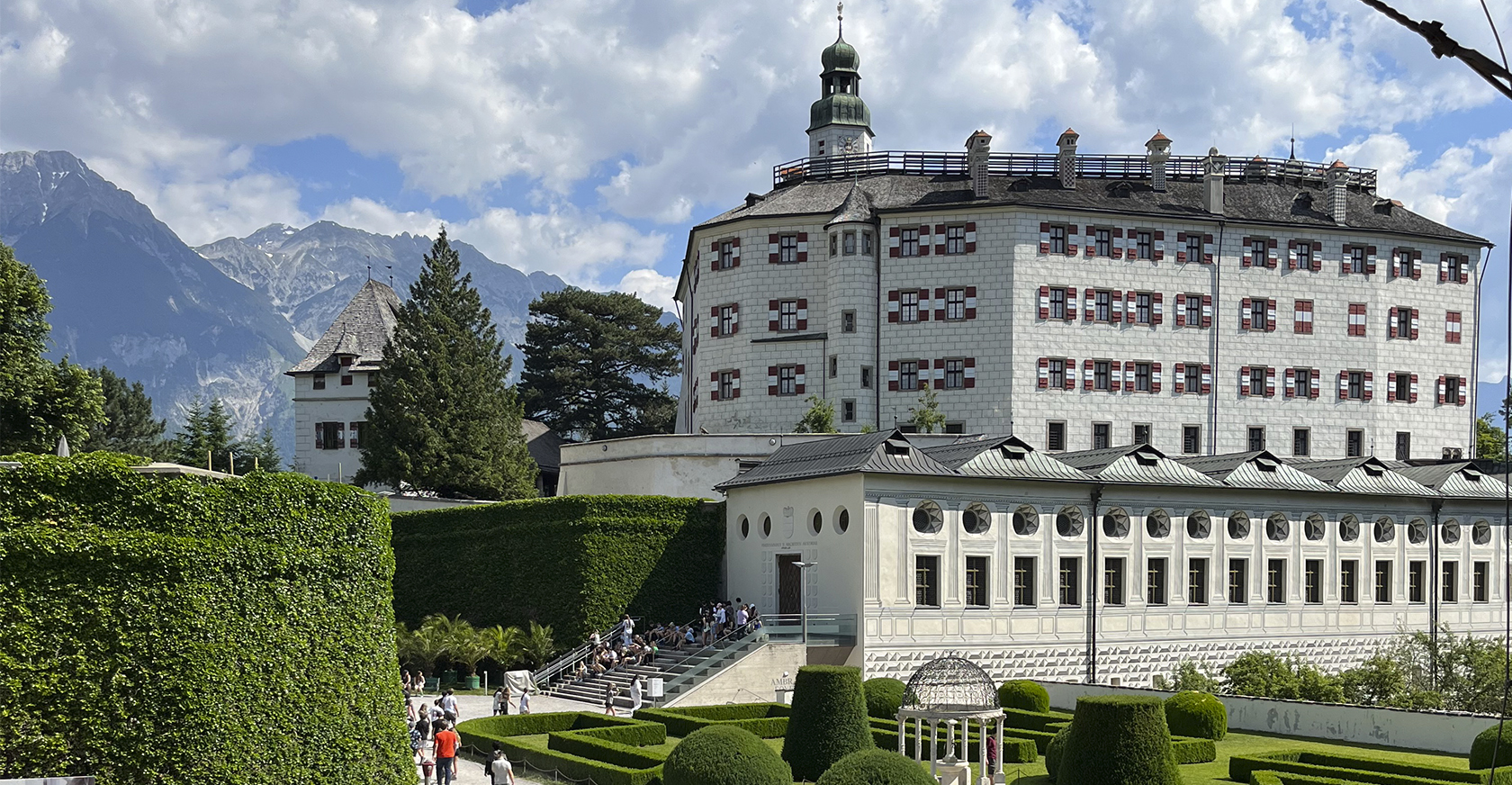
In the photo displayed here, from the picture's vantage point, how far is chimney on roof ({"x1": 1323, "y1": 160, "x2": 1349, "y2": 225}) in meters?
65.6

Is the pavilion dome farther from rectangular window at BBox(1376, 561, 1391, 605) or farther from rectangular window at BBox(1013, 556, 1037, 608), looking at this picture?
rectangular window at BBox(1376, 561, 1391, 605)

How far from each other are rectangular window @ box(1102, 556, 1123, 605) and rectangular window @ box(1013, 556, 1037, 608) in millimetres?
2585

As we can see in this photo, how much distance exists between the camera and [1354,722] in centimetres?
3372

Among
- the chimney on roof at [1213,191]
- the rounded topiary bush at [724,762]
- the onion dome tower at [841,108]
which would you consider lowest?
the rounded topiary bush at [724,762]

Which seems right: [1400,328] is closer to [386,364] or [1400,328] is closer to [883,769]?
[386,364]

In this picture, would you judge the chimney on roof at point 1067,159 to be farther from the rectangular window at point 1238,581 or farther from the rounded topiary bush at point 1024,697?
the rounded topiary bush at point 1024,697

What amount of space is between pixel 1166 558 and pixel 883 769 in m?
27.5

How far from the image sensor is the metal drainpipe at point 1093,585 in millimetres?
44312

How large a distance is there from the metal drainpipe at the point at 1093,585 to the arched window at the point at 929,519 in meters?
5.16

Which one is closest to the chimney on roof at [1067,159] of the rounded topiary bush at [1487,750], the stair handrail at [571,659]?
the stair handrail at [571,659]

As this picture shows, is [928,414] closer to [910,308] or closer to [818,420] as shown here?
[818,420]

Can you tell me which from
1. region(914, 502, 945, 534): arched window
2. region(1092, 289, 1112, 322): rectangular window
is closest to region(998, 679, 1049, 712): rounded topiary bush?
region(914, 502, 945, 534): arched window

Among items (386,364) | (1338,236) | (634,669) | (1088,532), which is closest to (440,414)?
(386,364)

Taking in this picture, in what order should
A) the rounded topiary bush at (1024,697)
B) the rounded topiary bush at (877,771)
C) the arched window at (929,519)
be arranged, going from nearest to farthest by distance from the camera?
the rounded topiary bush at (877,771) < the rounded topiary bush at (1024,697) < the arched window at (929,519)
